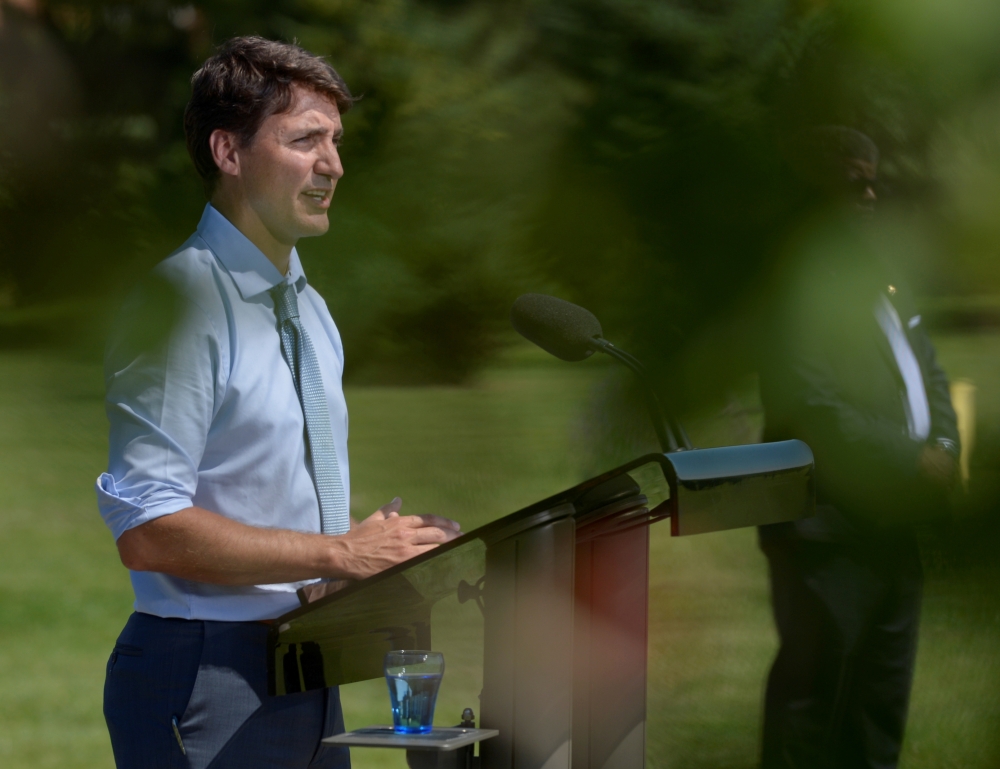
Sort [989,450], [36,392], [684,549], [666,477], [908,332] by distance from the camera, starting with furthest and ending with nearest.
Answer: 1. [684,549]
2. [908,332]
3. [989,450]
4. [36,392]
5. [666,477]

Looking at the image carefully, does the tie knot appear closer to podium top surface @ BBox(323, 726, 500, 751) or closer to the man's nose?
the man's nose

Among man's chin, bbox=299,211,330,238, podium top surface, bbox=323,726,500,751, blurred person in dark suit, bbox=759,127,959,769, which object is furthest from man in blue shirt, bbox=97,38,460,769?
blurred person in dark suit, bbox=759,127,959,769

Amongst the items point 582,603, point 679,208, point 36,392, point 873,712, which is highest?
point 679,208

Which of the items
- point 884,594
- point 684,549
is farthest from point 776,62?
point 884,594

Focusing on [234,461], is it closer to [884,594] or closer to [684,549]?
[684,549]

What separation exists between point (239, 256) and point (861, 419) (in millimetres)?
685

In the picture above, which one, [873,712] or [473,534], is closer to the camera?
[473,534]

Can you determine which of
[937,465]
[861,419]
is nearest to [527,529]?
[937,465]

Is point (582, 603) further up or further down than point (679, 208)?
further down

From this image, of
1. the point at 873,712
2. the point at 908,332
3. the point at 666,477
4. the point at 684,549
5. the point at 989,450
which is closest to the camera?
the point at 666,477

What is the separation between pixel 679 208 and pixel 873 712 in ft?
2.98

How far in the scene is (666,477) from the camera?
21.3 inches

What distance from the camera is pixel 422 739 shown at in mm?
576

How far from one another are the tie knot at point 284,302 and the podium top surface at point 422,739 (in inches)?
10.1
